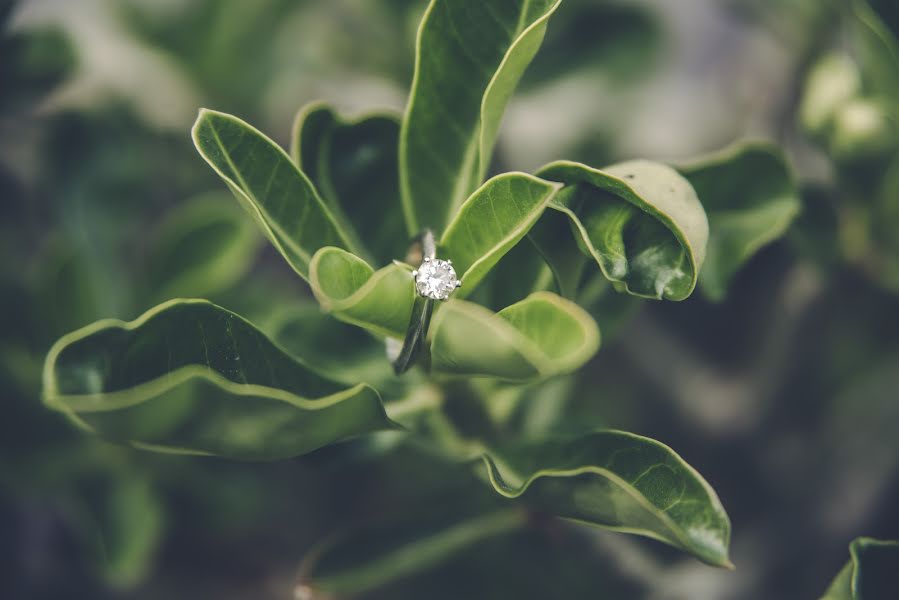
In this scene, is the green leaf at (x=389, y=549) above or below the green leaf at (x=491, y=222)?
below

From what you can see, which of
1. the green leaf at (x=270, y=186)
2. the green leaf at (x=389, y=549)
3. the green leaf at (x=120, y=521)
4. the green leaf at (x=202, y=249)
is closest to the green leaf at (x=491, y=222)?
the green leaf at (x=270, y=186)

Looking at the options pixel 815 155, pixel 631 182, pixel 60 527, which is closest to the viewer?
pixel 631 182

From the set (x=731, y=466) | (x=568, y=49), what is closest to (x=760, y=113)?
(x=568, y=49)

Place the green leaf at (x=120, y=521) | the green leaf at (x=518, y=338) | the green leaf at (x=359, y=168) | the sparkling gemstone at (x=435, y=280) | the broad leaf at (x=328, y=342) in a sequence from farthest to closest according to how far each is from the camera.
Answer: the green leaf at (x=120, y=521), the broad leaf at (x=328, y=342), the green leaf at (x=359, y=168), the sparkling gemstone at (x=435, y=280), the green leaf at (x=518, y=338)

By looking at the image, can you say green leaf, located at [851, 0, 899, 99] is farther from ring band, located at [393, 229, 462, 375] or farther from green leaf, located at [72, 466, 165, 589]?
green leaf, located at [72, 466, 165, 589]

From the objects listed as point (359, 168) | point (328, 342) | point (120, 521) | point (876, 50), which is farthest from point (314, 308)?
point (876, 50)

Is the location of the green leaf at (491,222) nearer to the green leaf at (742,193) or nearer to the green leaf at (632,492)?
the green leaf at (632,492)

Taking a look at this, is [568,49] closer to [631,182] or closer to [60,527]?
[631,182]
